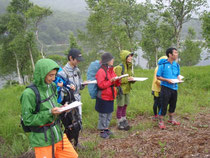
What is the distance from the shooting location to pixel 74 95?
3.65 metres

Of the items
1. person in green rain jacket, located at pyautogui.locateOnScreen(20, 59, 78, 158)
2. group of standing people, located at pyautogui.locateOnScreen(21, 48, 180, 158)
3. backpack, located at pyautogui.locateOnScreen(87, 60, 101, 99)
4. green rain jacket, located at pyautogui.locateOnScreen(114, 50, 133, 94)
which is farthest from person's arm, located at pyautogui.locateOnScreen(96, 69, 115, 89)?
person in green rain jacket, located at pyautogui.locateOnScreen(20, 59, 78, 158)

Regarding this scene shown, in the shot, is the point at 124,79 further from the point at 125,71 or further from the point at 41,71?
the point at 41,71

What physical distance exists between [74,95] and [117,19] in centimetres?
1960

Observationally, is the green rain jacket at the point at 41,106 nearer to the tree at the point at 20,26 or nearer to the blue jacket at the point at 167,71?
the blue jacket at the point at 167,71

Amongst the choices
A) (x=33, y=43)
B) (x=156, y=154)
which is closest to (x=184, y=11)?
(x=33, y=43)

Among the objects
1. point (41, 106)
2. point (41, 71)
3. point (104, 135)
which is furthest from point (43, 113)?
point (104, 135)

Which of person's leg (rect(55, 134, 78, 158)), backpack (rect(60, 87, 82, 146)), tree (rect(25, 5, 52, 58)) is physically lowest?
person's leg (rect(55, 134, 78, 158))

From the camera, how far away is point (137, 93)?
784cm

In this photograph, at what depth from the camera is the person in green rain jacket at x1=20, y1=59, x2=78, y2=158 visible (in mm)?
2172

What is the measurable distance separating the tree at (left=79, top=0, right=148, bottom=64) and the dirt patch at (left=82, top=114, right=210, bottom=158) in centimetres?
1768

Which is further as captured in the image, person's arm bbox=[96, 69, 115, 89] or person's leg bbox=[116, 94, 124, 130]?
person's leg bbox=[116, 94, 124, 130]

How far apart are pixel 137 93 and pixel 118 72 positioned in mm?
3521

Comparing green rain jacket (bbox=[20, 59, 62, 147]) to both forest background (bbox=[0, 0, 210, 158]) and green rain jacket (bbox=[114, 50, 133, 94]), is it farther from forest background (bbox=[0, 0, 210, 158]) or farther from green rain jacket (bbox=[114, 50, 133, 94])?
green rain jacket (bbox=[114, 50, 133, 94])

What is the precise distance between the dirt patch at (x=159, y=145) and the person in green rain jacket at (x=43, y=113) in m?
1.42
